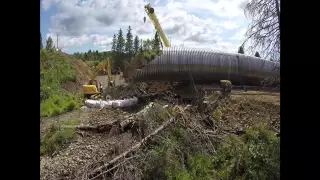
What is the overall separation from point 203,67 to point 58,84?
7.56 m

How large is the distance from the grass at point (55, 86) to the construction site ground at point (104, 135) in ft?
2.33

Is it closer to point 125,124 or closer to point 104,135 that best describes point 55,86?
point 104,135

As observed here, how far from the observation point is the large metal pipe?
34.5 feet

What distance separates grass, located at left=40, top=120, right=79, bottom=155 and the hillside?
107 inches

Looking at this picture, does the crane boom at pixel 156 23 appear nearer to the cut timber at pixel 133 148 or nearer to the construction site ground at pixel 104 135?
the construction site ground at pixel 104 135

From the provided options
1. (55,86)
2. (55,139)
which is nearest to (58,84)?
(55,86)

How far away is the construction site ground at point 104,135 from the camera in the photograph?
5.32m

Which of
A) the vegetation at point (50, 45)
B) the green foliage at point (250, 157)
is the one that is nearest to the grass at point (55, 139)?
the green foliage at point (250, 157)

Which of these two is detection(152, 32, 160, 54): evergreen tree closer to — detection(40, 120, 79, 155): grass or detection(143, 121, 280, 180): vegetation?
detection(40, 120, 79, 155): grass

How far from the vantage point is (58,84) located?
14953 mm
